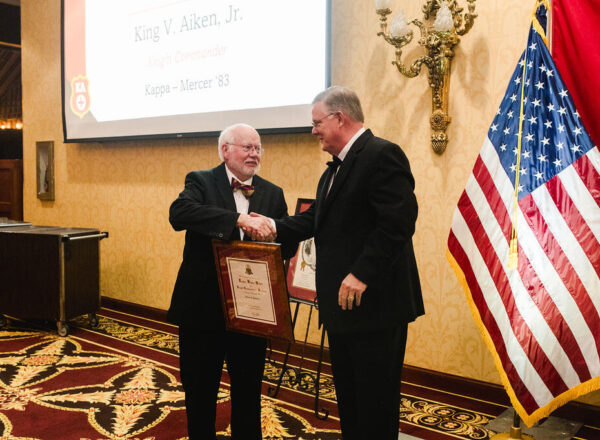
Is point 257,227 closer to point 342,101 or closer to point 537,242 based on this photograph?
point 342,101

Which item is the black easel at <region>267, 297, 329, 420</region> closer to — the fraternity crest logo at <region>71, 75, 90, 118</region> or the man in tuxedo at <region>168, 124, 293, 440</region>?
the man in tuxedo at <region>168, 124, 293, 440</region>

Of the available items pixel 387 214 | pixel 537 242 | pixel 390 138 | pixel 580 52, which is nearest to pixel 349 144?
pixel 387 214

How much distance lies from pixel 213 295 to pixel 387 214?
82cm

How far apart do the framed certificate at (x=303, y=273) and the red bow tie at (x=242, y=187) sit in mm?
995

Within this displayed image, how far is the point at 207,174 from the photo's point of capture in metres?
2.33

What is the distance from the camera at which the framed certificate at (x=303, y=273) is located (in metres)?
3.26

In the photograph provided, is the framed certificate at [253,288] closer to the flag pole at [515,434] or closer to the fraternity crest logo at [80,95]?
the flag pole at [515,434]

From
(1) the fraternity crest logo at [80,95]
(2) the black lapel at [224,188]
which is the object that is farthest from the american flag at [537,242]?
(1) the fraternity crest logo at [80,95]

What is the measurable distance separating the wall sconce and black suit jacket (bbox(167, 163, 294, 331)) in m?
1.48

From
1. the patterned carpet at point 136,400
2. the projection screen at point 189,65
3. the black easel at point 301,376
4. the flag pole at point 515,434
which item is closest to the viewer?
the flag pole at point 515,434

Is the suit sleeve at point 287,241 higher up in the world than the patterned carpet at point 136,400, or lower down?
higher up

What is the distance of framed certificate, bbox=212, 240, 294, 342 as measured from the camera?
2.06m

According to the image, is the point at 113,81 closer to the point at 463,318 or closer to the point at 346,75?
the point at 346,75

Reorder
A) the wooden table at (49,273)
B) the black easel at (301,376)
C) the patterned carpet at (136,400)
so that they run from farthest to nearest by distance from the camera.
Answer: the wooden table at (49,273), the black easel at (301,376), the patterned carpet at (136,400)
